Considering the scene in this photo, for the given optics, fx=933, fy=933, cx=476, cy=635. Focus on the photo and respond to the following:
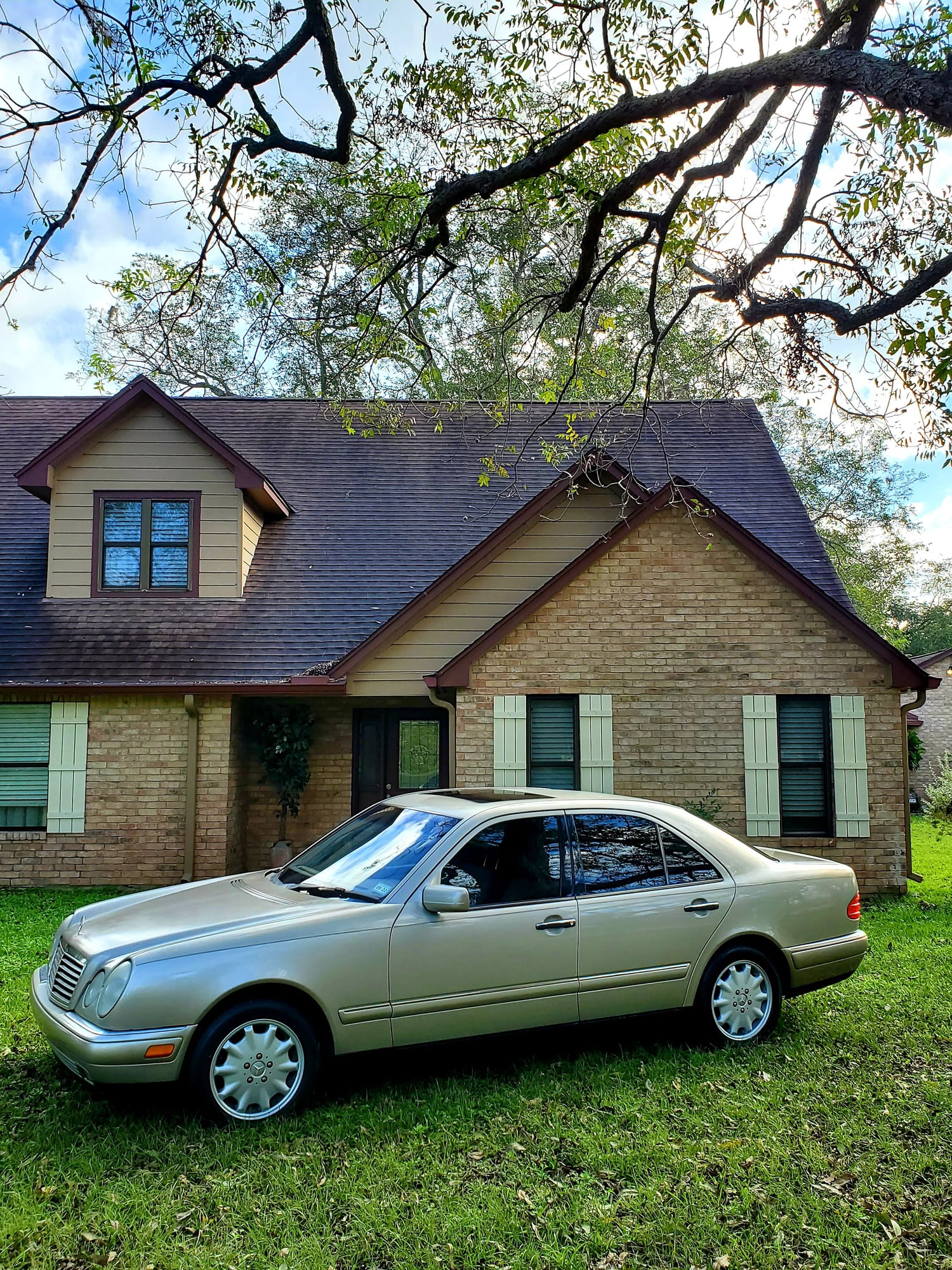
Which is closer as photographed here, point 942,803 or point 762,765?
point 762,765

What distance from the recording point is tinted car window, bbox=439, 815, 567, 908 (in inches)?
199

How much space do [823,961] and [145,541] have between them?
10.4m

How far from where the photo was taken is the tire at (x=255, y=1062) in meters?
4.28

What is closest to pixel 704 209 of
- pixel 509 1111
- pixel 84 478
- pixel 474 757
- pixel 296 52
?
pixel 296 52

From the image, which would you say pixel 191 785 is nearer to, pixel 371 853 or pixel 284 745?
pixel 284 745

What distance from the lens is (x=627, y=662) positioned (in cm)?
1097

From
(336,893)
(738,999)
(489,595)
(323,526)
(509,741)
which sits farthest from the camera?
(323,526)

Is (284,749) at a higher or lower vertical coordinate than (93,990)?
higher

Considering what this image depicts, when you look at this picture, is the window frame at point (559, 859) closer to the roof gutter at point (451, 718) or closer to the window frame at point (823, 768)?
the roof gutter at point (451, 718)

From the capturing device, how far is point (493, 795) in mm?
5891

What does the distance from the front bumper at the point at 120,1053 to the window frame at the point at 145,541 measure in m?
9.23

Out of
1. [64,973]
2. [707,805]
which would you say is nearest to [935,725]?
[707,805]

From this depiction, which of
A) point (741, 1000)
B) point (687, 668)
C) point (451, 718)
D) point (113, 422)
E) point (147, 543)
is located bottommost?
point (741, 1000)

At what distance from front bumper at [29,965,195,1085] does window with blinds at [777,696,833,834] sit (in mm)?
8332
